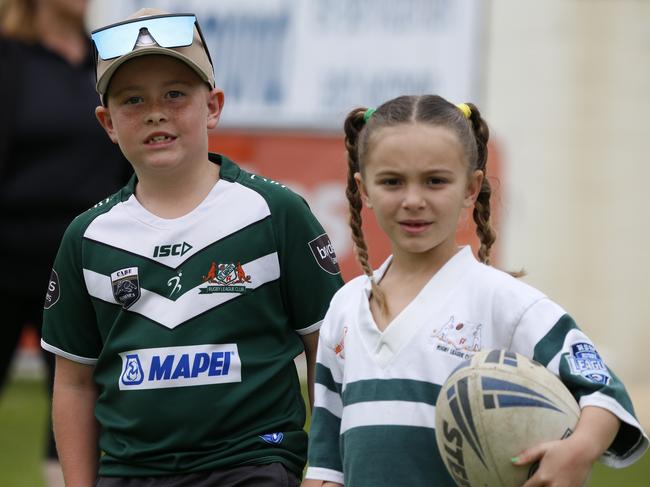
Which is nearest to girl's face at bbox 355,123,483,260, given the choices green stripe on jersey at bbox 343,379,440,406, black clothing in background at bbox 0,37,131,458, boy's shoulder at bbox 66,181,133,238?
green stripe on jersey at bbox 343,379,440,406

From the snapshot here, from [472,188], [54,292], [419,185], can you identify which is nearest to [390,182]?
[419,185]

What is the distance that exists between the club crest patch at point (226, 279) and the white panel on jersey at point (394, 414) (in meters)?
0.55

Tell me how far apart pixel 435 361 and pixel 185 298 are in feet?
2.54

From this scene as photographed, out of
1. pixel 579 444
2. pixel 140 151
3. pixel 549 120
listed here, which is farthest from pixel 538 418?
pixel 549 120

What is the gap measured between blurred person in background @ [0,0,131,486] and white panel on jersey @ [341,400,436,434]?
2371mm

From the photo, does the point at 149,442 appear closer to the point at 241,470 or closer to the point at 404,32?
the point at 241,470

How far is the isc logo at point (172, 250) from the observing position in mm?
3725

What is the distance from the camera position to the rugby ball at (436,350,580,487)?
3.03 m

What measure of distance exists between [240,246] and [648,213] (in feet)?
26.6

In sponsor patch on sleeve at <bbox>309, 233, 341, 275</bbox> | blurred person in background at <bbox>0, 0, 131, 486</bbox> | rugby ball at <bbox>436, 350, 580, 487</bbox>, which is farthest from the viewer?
blurred person in background at <bbox>0, 0, 131, 486</bbox>

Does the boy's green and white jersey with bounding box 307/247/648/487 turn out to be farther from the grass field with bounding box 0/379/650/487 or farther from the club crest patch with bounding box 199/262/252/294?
the grass field with bounding box 0/379/650/487

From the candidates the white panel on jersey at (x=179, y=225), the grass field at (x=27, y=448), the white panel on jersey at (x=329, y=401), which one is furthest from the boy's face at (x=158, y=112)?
the grass field at (x=27, y=448)

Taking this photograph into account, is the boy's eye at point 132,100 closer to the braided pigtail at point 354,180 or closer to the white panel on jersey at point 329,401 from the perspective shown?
the braided pigtail at point 354,180

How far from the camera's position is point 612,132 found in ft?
36.9
